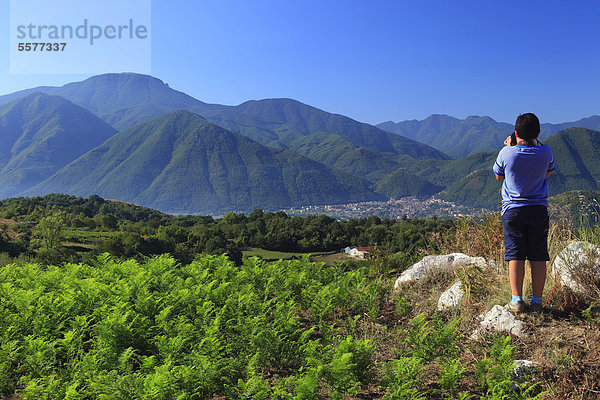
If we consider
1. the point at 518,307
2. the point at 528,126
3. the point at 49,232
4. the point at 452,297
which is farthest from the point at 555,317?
the point at 49,232

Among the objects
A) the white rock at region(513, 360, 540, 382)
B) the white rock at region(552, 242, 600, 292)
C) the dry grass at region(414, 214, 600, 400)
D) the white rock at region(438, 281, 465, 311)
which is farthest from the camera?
the white rock at region(438, 281, 465, 311)

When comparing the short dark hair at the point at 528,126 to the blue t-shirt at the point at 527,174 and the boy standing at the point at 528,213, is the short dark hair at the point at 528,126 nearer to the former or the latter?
the boy standing at the point at 528,213

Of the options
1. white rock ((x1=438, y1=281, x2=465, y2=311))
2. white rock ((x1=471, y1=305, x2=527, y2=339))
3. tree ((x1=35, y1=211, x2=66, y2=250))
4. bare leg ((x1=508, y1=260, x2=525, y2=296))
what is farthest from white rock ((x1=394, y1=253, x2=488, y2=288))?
tree ((x1=35, y1=211, x2=66, y2=250))

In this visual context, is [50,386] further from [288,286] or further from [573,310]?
[573,310]

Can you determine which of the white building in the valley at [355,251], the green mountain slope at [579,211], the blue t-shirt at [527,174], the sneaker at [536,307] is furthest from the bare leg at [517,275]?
the white building in the valley at [355,251]

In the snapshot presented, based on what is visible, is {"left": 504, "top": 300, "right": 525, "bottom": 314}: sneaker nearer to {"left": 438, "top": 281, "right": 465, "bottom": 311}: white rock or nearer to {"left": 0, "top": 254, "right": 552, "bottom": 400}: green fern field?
{"left": 0, "top": 254, "right": 552, "bottom": 400}: green fern field

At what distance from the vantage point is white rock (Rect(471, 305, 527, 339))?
5031 mm

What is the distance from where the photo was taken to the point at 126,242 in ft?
107

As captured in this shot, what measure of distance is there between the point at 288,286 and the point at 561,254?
15.1ft

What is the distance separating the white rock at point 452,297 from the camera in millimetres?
6148

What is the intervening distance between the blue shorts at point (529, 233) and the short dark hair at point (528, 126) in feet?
3.29

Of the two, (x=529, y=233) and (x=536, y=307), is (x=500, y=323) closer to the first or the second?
(x=536, y=307)

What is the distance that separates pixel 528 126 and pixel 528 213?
47.1 inches

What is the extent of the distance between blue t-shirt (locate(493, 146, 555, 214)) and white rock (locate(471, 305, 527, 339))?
1.45 m
